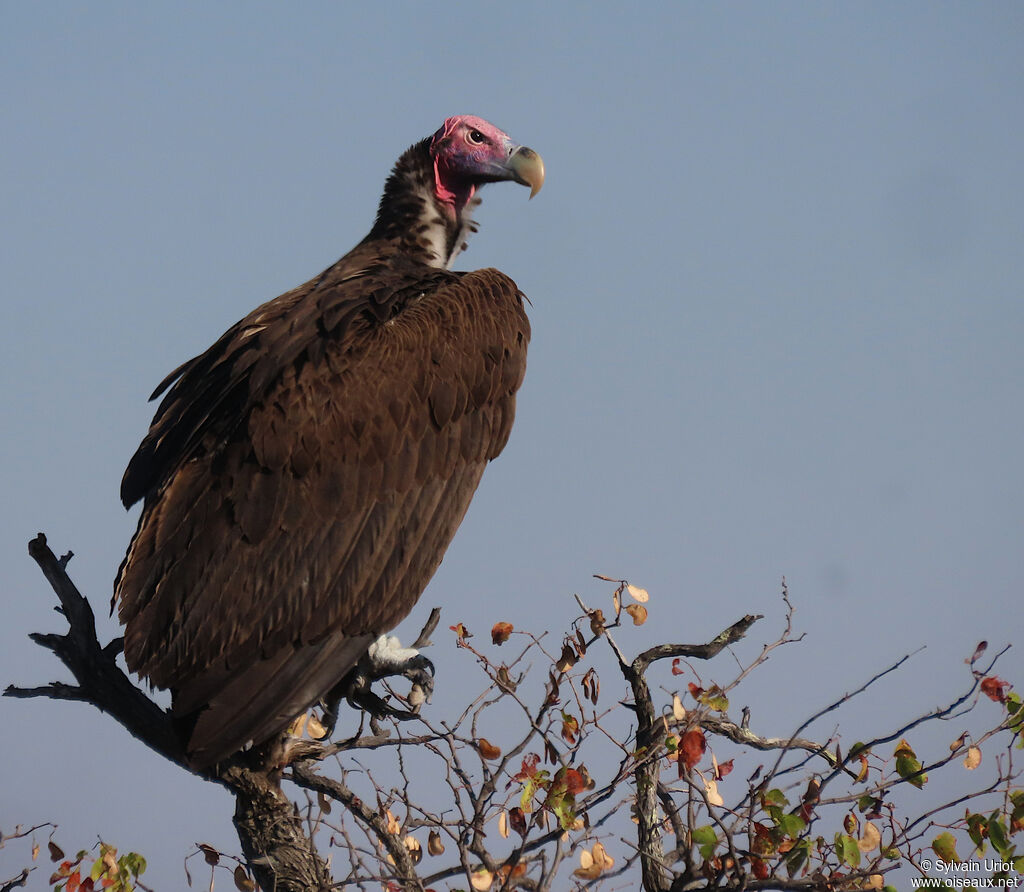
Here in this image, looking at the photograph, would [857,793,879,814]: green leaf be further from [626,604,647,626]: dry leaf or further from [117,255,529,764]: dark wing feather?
[117,255,529,764]: dark wing feather

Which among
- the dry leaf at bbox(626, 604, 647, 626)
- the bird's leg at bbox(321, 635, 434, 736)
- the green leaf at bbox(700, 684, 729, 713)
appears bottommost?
the green leaf at bbox(700, 684, 729, 713)

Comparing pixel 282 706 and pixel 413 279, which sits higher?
pixel 413 279

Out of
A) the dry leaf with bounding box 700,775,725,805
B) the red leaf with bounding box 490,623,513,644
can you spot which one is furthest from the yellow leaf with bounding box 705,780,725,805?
the red leaf with bounding box 490,623,513,644

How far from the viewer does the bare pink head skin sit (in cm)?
630

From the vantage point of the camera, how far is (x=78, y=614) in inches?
179

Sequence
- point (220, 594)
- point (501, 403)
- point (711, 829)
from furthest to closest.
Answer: point (501, 403), point (220, 594), point (711, 829)

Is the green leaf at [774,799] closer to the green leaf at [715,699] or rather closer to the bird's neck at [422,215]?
the green leaf at [715,699]

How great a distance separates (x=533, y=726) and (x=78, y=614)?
1.68 metres

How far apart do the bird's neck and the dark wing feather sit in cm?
79

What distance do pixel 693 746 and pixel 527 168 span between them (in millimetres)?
3295

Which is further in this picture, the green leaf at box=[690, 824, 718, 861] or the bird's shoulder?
the bird's shoulder

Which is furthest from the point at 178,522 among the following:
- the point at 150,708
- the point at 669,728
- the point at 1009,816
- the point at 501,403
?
the point at 1009,816

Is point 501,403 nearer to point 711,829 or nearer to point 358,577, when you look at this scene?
point 358,577

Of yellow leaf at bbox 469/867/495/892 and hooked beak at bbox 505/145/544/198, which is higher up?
hooked beak at bbox 505/145/544/198
